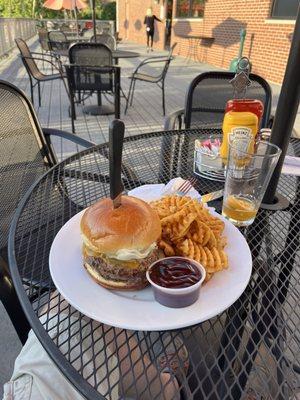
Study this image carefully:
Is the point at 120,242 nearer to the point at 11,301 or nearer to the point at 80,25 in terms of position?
the point at 11,301

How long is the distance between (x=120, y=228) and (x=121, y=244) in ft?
0.13

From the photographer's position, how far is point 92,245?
31.6 inches

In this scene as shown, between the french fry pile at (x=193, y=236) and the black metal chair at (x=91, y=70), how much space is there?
4.21m

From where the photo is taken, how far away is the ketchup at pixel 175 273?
0.74m

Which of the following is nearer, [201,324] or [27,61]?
[201,324]

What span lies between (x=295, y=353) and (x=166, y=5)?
1759 centimetres

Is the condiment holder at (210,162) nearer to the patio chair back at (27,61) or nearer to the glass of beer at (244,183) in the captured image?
the glass of beer at (244,183)

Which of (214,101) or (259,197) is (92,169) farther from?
(214,101)

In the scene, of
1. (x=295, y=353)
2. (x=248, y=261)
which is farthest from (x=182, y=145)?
(x=295, y=353)

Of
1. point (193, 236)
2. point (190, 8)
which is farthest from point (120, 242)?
point (190, 8)

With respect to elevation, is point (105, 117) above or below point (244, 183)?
below

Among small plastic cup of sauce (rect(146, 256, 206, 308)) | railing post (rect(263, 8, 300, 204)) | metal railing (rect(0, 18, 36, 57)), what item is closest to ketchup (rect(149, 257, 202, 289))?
small plastic cup of sauce (rect(146, 256, 206, 308))

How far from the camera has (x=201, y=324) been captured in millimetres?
782

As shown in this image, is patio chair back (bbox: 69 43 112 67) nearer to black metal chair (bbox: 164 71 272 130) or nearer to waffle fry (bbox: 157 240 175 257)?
black metal chair (bbox: 164 71 272 130)
